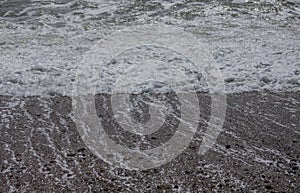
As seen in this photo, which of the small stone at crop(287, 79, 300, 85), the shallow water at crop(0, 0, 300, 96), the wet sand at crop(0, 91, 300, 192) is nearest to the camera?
the wet sand at crop(0, 91, 300, 192)

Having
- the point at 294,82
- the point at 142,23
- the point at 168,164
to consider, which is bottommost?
the point at 142,23

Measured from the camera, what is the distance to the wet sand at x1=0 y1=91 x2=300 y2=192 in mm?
2529

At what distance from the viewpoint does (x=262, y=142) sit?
10.1 ft

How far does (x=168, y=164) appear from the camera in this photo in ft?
9.13

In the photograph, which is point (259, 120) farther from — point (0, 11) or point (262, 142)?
point (0, 11)

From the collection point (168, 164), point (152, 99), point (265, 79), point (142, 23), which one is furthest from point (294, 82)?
point (142, 23)

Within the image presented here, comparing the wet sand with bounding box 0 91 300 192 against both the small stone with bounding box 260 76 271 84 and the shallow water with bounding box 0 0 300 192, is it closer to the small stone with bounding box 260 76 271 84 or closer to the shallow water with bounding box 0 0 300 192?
the shallow water with bounding box 0 0 300 192

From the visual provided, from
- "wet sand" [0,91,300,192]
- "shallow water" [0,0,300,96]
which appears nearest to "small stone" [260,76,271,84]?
"shallow water" [0,0,300,96]

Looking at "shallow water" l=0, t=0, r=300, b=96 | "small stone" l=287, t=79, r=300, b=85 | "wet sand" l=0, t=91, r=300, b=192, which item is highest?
"wet sand" l=0, t=91, r=300, b=192

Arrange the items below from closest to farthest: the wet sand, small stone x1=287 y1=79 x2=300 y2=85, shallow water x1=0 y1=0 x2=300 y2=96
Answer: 1. the wet sand
2. small stone x1=287 y1=79 x2=300 y2=85
3. shallow water x1=0 y1=0 x2=300 y2=96

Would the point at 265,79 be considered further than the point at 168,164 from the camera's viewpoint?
Yes

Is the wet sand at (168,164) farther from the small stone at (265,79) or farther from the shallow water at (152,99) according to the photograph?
the small stone at (265,79)

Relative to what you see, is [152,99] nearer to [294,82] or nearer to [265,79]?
[265,79]

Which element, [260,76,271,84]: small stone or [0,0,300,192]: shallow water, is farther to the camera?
[260,76,271,84]: small stone
